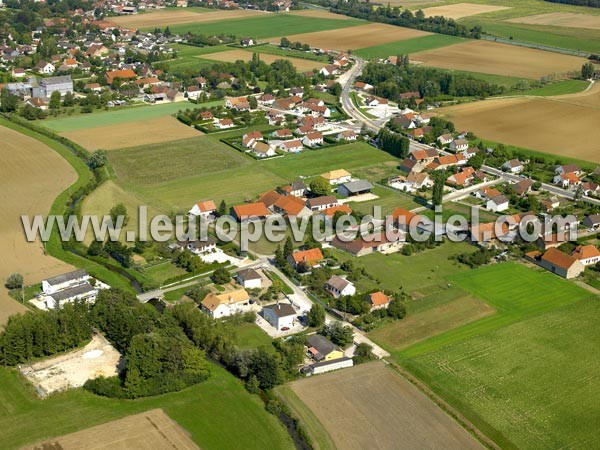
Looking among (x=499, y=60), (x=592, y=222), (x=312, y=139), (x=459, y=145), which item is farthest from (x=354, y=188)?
(x=499, y=60)

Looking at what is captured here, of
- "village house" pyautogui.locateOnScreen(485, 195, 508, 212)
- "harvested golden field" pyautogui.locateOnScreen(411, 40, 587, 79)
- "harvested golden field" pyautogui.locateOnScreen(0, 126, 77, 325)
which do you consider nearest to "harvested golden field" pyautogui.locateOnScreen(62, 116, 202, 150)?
"harvested golden field" pyautogui.locateOnScreen(0, 126, 77, 325)

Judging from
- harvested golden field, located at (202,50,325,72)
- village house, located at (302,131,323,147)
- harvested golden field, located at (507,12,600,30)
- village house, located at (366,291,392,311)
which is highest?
harvested golden field, located at (507,12,600,30)

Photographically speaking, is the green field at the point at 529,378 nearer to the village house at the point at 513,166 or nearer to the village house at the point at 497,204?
the village house at the point at 497,204

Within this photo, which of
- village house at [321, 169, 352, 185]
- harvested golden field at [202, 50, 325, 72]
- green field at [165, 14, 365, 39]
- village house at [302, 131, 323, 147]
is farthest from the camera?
green field at [165, 14, 365, 39]

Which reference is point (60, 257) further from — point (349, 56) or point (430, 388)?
point (349, 56)

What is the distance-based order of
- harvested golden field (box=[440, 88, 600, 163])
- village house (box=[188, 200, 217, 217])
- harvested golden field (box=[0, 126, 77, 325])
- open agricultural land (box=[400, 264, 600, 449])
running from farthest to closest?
harvested golden field (box=[440, 88, 600, 163])
village house (box=[188, 200, 217, 217])
harvested golden field (box=[0, 126, 77, 325])
open agricultural land (box=[400, 264, 600, 449])

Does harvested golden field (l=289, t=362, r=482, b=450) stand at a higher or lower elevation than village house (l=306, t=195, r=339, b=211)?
lower

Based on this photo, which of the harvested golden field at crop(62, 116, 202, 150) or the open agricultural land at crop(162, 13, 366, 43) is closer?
the harvested golden field at crop(62, 116, 202, 150)

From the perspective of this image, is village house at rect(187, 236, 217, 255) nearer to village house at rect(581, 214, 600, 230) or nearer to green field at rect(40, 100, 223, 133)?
village house at rect(581, 214, 600, 230)
